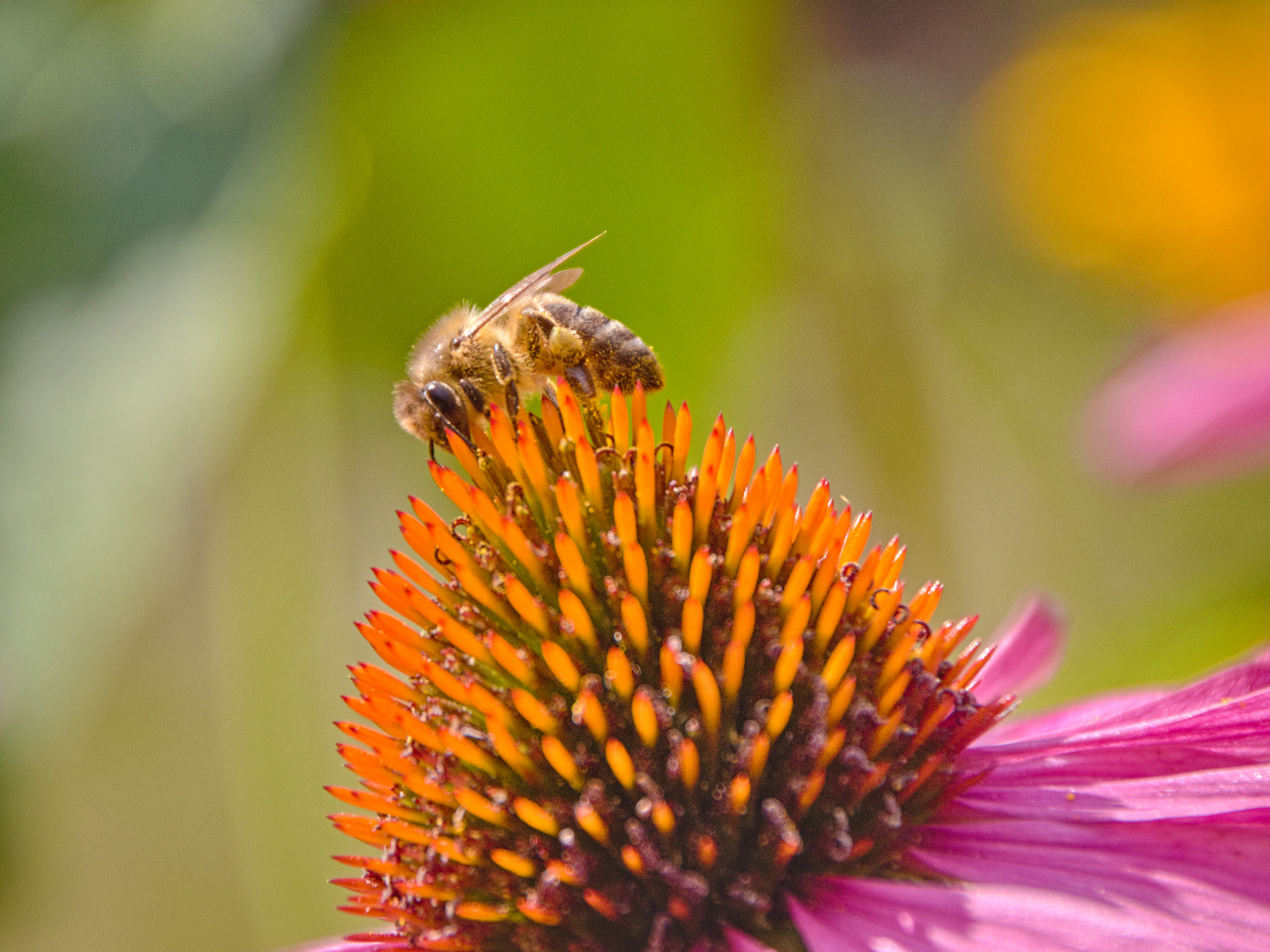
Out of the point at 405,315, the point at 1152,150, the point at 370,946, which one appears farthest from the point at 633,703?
the point at 1152,150

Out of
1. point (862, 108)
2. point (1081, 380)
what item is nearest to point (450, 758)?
point (1081, 380)

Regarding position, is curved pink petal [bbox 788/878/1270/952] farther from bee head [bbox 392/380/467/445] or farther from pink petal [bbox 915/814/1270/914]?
bee head [bbox 392/380/467/445]

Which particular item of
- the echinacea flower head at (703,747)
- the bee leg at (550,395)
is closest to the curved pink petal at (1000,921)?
the echinacea flower head at (703,747)

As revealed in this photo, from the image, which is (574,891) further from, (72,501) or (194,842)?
(194,842)

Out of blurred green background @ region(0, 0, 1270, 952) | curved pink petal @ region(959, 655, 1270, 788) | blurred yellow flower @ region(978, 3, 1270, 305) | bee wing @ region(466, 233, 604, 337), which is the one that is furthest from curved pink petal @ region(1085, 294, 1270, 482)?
bee wing @ region(466, 233, 604, 337)

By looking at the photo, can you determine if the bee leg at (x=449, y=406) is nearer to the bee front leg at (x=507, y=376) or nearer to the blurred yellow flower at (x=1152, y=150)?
the bee front leg at (x=507, y=376)

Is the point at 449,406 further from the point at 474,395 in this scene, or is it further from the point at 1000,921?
the point at 1000,921
